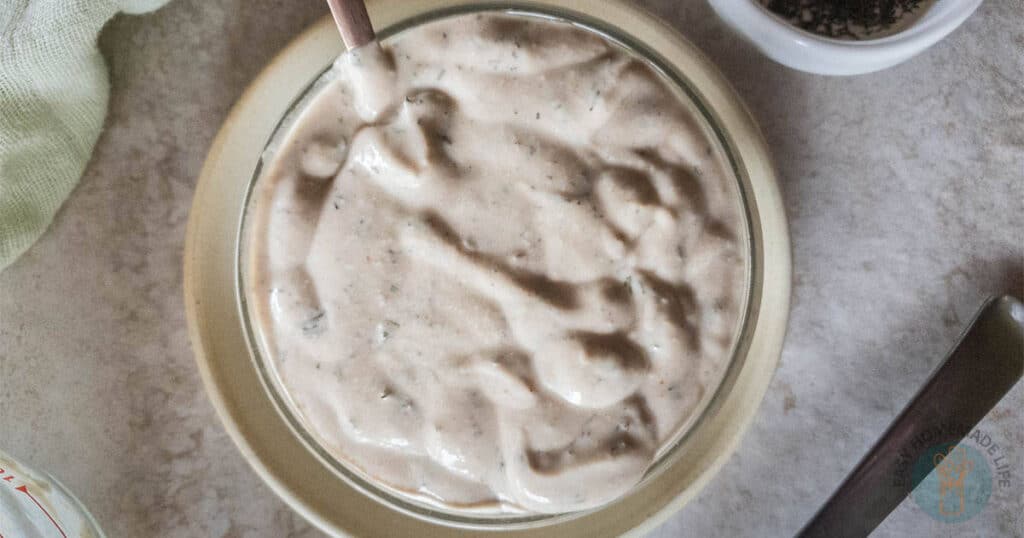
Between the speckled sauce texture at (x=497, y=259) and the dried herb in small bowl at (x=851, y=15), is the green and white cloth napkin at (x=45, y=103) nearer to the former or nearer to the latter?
the speckled sauce texture at (x=497, y=259)

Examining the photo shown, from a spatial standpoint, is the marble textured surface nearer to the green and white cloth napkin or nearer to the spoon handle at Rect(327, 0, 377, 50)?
the green and white cloth napkin

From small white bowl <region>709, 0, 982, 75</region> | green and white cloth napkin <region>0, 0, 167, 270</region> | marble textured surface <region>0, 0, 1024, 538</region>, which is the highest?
green and white cloth napkin <region>0, 0, 167, 270</region>

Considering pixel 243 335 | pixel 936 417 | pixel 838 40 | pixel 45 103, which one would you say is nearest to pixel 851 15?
pixel 838 40

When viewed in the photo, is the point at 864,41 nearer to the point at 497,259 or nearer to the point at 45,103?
the point at 497,259

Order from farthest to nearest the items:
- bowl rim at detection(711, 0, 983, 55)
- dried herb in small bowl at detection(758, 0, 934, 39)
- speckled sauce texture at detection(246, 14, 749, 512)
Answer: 1. dried herb in small bowl at detection(758, 0, 934, 39)
2. bowl rim at detection(711, 0, 983, 55)
3. speckled sauce texture at detection(246, 14, 749, 512)

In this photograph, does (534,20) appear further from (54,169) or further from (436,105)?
(54,169)

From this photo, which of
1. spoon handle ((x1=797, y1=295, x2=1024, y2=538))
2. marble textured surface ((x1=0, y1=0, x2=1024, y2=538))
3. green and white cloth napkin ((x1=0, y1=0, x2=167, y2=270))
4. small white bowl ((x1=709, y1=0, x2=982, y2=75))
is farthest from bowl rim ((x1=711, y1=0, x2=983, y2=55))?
green and white cloth napkin ((x1=0, y1=0, x2=167, y2=270))
